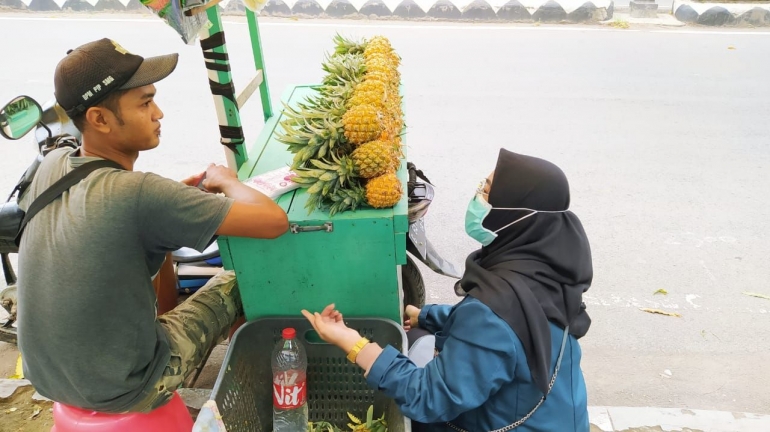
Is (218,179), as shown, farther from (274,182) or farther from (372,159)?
(372,159)

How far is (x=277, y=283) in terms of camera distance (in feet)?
6.97

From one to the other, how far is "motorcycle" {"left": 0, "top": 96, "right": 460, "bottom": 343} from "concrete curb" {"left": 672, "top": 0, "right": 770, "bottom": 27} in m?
8.96

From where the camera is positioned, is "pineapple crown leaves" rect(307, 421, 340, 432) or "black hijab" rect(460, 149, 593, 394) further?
"pineapple crown leaves" rect(307, 421, 340, 432)

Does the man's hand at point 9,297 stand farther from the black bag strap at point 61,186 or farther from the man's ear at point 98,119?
the man's ear at point 98,119

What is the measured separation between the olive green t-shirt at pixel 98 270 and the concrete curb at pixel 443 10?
27.7 ft

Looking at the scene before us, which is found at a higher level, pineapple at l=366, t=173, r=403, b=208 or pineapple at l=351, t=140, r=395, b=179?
pineapple at l=351, t=140, r=395, b=179

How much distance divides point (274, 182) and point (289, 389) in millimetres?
785

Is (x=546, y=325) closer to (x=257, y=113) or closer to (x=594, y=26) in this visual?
(x=257, y=113)

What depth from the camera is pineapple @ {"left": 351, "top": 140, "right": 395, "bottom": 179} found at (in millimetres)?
1970

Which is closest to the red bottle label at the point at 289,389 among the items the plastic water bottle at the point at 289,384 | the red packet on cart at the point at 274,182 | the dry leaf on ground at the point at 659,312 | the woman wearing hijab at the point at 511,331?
the plastic water bottle at the point at 289,384

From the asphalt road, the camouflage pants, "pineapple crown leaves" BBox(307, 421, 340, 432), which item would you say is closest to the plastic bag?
the camouflage pants

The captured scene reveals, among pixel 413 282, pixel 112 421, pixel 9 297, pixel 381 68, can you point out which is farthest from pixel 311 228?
pixel 9 297

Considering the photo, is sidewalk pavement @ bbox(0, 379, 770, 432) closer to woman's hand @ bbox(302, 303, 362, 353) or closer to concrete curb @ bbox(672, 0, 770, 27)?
woman's hand @ bbox(302, 303, 362, 353)

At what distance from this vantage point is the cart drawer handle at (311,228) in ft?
6.40
